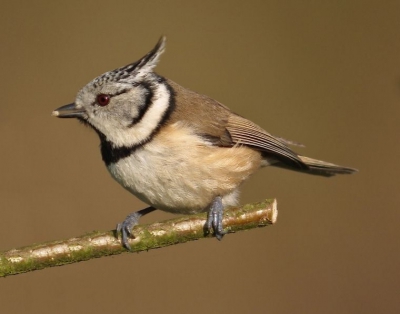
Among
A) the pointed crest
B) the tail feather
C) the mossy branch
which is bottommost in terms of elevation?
the mossy branch

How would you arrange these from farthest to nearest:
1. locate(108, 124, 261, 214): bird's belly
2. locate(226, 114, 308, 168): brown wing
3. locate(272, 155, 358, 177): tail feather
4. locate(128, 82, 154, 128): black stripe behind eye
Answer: locate(272, 155, 358, 177): tail feather, locate(226, 114, 308, 168): brown wing, locate(128, 82, 154, 128): black stripe behind eye, locate(108, 124, 261, 214): bird's belly

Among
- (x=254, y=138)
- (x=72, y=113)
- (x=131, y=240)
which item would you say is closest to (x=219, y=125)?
(x=254, y=138)

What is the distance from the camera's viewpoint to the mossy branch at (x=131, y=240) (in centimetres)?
200

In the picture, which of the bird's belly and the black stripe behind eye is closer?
the bird's belly

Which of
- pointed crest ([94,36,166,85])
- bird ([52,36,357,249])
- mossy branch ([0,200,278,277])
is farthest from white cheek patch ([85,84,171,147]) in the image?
mossy branch ([0,200,278,277])

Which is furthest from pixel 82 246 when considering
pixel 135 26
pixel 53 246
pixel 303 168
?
pixel 135 26

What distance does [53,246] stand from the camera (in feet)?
6.64

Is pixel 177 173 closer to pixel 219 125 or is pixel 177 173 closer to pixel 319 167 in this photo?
pixel 219 125

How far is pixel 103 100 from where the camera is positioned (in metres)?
3.06

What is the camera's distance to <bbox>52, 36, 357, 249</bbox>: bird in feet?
9.35

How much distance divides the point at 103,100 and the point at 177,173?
1.76ft

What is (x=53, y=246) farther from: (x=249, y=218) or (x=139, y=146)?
(x=139, y=146)

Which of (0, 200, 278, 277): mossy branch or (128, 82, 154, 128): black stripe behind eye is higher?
(128, 82, 154, 128): black stripe behind eye

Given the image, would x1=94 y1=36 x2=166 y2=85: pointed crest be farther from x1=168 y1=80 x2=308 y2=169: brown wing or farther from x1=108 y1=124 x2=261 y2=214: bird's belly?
x1=108 y1=124 x2=261 y2=214: bird's belly
